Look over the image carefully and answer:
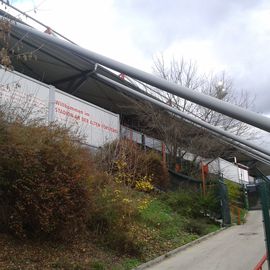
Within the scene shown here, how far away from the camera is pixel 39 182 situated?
10.6m

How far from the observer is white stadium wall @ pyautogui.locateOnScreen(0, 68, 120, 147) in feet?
51.2

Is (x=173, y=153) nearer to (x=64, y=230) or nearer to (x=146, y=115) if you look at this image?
(x=146, y=115)

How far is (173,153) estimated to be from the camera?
1216 inches

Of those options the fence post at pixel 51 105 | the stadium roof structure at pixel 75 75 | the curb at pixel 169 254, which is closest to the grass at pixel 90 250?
the curb at pixel 169 254

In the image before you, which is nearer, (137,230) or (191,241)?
(137,230)

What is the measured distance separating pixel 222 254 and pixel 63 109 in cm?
953

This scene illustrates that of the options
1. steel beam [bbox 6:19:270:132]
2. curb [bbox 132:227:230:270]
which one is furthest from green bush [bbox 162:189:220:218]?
steel beam [bbox 6:19:270:132]

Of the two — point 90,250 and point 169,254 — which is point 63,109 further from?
point 90,250

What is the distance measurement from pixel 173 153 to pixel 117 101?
8351mm

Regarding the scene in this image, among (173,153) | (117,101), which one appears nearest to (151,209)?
(173,153)

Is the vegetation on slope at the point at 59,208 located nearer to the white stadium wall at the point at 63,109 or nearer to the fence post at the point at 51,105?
the white stadium wall at the point at 63,109

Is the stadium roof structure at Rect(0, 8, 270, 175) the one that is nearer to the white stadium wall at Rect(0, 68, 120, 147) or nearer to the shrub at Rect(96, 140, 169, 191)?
→ the white stadium wall at Rect(0, 68, 120, 147)

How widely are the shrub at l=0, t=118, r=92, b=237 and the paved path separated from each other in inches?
131

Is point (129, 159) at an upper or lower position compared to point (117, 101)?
lower
